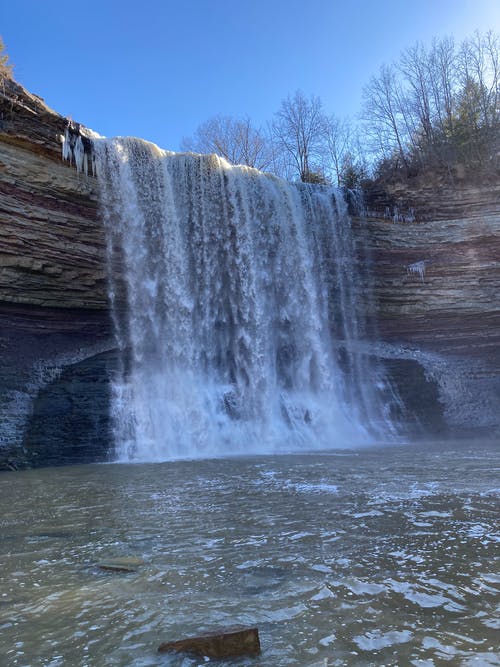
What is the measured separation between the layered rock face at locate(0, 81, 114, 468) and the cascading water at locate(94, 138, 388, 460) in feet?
2.23

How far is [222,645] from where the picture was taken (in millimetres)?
2107

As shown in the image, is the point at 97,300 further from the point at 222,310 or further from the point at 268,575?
the point at 268,575

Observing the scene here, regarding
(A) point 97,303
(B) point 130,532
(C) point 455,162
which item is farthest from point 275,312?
(B) point 130,532

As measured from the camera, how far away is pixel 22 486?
7672 millimetres

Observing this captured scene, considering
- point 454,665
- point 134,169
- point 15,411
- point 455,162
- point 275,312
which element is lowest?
point 454,665

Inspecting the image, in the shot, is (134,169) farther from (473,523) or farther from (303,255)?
(473,523)

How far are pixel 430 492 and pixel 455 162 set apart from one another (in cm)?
1815

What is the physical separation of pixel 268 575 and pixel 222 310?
13171 mm

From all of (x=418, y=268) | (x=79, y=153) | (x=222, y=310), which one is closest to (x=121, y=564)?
(x=79, y=153)

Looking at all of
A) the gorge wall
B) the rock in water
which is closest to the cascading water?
the gorge wall

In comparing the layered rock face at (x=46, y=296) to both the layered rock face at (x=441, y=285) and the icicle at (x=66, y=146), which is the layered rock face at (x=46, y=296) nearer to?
the icicle at (x=66, y=146)

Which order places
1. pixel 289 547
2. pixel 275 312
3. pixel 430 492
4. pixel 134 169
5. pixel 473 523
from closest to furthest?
pixel 289 547 → pixel 473 523 → pixel 430 492 → pixel 134 169 → pixel 275 312

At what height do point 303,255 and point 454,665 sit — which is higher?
point 303,255

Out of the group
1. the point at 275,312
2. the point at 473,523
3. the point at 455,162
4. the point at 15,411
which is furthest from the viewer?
the point at 455,162
